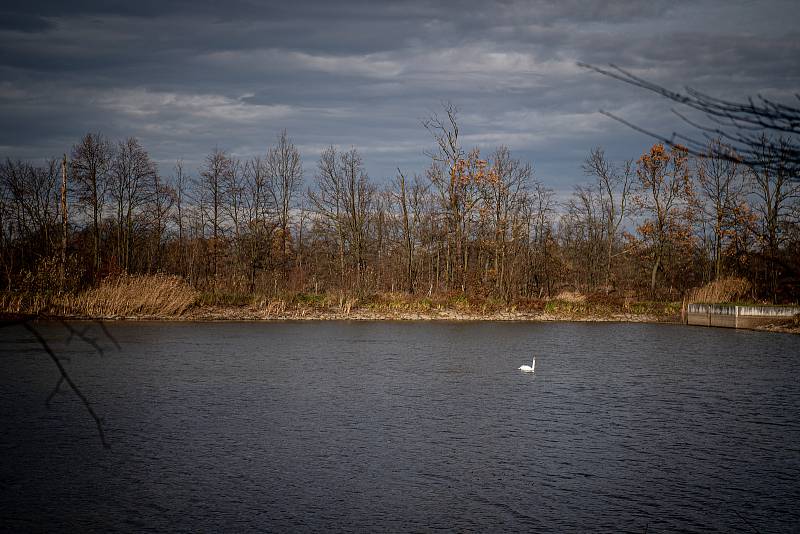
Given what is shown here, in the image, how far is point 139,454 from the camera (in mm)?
8625

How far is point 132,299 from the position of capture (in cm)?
2844

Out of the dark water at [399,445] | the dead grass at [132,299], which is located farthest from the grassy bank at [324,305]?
the dark water at [399,445]

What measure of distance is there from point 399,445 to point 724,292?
1219 inches

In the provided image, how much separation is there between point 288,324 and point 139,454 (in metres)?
21.1

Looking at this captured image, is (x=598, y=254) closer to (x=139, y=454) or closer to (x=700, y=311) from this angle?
(x=700, y=311)

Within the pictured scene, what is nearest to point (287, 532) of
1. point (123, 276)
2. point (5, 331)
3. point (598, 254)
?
point (5, 331)

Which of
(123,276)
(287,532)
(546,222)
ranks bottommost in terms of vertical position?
(287,532)

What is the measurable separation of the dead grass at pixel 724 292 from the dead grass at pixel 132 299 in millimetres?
25853

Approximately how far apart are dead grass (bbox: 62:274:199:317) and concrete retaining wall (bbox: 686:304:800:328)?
24.4 m

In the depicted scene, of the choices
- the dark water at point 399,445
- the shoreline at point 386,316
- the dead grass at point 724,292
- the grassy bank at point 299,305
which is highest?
the dead grass at point 724,292

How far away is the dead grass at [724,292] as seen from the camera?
113 ft

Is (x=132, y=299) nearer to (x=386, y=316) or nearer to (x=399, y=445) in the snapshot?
(x=386, y=316)

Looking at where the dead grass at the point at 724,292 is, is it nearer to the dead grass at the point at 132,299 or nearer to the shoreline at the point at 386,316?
the shoreline at the point at 386,316

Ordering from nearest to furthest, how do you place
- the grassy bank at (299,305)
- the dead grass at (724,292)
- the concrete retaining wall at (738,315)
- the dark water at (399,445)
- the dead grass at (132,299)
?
1. the dark water at (399,445)
2. the dead grass at (132,299)
3. the grassy bank at (299,305)
4. the concrete retaining wall at (738,315)
5. the dead grass at (724,292)
